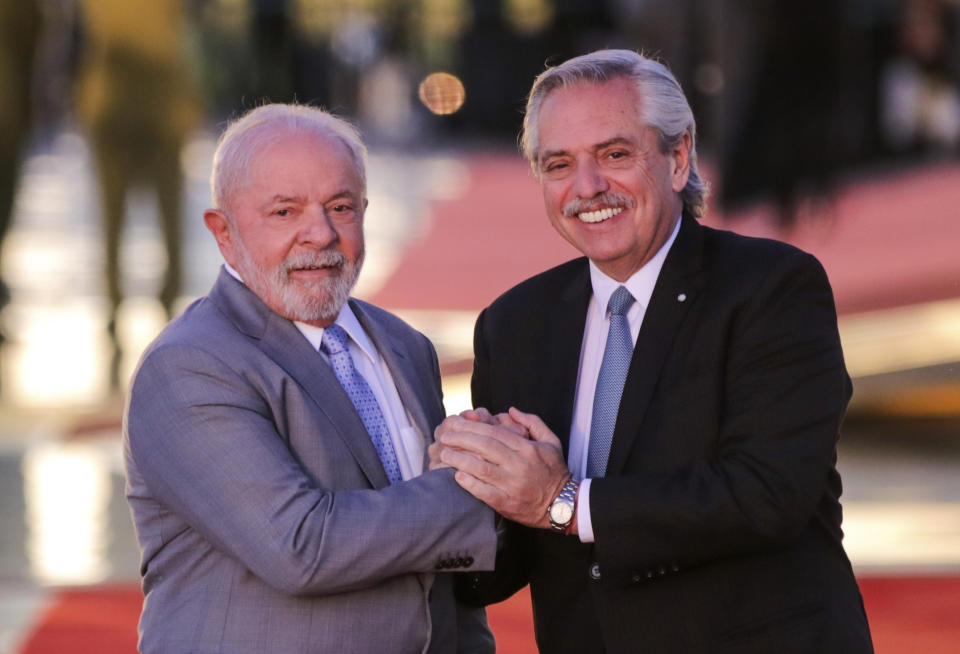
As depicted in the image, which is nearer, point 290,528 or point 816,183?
point 290,528

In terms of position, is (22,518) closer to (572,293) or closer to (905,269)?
(572,293)

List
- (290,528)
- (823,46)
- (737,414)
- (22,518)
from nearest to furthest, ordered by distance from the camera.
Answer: (290,528) → (737,414) → (22,518) → (823,46)

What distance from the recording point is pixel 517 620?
14.9 feet

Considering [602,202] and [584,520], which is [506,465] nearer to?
[584,520]

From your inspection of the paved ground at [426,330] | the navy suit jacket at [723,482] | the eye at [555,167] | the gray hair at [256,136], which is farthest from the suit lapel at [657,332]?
the paved ground at [426,330]

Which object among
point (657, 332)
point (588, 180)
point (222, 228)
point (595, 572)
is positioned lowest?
point (595, 572)

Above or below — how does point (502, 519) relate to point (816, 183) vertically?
below

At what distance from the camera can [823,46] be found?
37.1ft

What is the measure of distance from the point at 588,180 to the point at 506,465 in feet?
1.84

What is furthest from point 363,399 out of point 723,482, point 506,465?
point 723,482

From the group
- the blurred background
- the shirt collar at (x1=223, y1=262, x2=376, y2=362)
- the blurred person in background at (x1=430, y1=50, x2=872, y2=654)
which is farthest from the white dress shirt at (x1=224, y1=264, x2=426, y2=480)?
the blurred background

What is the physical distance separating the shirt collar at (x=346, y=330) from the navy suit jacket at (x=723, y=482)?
0.50 metres

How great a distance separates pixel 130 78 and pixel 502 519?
21.2 feet

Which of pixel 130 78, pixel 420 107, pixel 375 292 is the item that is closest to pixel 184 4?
pixel 130 78
